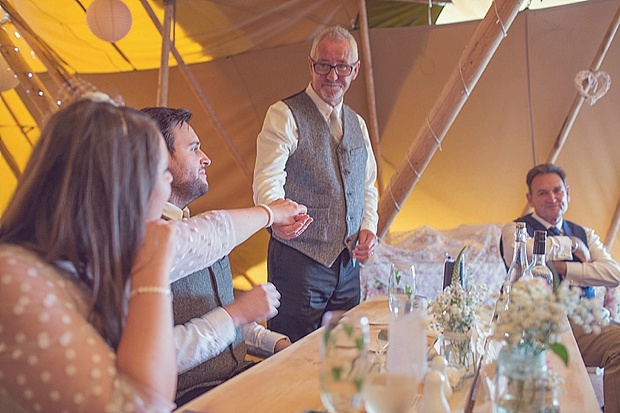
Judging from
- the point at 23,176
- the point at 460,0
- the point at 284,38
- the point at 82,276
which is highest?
the point at 460,0

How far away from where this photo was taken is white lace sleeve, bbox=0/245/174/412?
0.80 m

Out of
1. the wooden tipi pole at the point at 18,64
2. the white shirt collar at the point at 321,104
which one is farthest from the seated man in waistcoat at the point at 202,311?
the wooden tipi pole at the point at 18,64

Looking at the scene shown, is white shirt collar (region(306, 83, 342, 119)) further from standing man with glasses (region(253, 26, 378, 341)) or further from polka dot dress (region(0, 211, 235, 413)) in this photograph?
polka dot dress (region(0, 211, 235, 413))

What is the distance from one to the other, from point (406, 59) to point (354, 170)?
231 centimetres

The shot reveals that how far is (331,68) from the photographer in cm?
228

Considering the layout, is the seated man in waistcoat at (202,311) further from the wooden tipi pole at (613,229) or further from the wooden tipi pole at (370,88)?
the wooden tipi pole at (613,229)

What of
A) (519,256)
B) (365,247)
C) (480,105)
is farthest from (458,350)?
(480,105)

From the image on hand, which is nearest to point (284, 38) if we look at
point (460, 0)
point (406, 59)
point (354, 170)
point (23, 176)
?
point (406, 59)

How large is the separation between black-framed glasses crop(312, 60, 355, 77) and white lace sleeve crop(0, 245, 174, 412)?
1611 mm

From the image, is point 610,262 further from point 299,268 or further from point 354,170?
point 299,268

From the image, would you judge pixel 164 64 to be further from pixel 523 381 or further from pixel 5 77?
pixel 523 381

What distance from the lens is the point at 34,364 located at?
802 mm

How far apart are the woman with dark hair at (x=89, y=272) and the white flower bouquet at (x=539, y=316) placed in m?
0.49

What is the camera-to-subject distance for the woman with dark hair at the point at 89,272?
0.81 m
